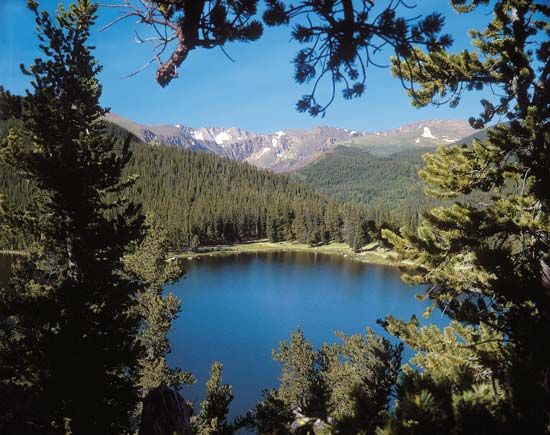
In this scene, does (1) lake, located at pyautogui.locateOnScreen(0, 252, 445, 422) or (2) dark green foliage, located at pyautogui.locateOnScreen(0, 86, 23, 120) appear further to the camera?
(1) lake, located at pyautogui.locateOnScreen(0, 252, 445, 422)

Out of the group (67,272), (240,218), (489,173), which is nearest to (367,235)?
(489,173)

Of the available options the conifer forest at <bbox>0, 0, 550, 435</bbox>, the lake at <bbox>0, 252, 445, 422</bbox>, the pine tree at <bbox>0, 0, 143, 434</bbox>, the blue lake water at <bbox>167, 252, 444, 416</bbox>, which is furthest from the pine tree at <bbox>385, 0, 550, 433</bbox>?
the blue lake water at <bbox>167, 252, 444, 416</bbox>

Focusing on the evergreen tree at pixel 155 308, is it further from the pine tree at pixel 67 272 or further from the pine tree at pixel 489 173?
the pine tree at pixel 489 173

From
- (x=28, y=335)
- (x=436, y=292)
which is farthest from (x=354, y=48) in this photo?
(x=28, y=335)

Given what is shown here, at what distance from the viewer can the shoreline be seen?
103 metres

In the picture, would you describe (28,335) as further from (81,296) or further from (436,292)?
(436,292)

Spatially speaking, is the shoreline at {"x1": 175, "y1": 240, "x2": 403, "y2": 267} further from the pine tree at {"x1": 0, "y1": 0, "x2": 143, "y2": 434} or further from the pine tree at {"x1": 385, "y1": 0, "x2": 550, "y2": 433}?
the pine tree at {"x1": 385, "y1": 0, "x2": 550, "y2": 433}

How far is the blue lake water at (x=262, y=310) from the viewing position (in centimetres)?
3716

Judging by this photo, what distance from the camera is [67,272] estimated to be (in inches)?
501

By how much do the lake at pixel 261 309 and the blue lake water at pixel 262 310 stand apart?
91 mm

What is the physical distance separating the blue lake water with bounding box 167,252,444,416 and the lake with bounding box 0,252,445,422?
91 millimetres

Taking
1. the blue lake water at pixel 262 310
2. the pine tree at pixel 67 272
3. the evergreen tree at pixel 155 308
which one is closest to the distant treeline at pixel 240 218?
the blue lake water at pixel 262 310

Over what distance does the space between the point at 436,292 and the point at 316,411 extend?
24.5 feet

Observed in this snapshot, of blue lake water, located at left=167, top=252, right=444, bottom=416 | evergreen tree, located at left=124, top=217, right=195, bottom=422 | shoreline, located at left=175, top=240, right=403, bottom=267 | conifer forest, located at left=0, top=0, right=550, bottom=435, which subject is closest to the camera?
conifer forest, located at left=0, top=0, right=550, bottom=435
